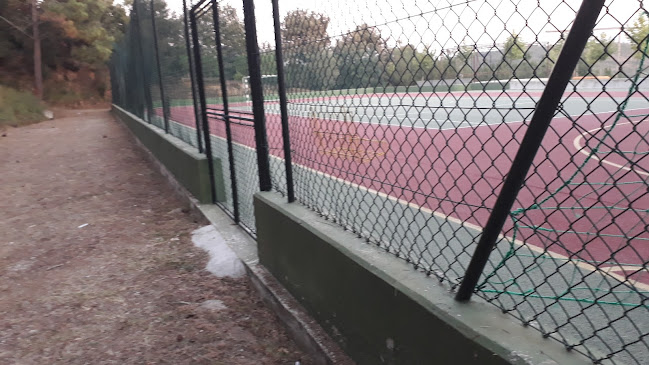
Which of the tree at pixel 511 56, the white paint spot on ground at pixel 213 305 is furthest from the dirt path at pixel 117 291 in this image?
the tree at pixel 511 56

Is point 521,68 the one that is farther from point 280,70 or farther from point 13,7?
point 13,7

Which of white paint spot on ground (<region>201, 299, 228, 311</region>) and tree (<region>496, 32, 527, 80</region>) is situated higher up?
tree (<region>496, 32, 527, 80</region>)

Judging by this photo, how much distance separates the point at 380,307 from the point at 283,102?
62.3 inches

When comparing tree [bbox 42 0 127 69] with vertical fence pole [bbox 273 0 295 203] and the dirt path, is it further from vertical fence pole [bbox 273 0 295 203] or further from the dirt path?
vertical fence pole [bbox 273 0 295 203]

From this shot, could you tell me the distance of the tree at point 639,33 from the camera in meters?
1.22

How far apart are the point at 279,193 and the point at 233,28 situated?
1.66 meters

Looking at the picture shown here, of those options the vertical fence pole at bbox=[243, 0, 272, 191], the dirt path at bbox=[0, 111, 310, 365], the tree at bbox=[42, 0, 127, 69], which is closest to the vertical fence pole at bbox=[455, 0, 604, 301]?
the dirt path at bbox=[0, 111, 310, 365]

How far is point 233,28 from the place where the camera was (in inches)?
164

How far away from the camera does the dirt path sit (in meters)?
3.05

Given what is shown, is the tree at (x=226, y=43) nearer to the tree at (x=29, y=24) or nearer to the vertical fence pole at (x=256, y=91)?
the vertical fence pole at (x=256, y=91)

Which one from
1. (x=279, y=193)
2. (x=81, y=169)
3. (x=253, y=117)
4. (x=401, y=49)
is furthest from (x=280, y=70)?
(x=81, y=169)

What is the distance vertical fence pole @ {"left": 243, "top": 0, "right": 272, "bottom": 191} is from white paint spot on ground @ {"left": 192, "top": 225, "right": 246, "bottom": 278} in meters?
0.95

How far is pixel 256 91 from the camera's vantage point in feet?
11.3

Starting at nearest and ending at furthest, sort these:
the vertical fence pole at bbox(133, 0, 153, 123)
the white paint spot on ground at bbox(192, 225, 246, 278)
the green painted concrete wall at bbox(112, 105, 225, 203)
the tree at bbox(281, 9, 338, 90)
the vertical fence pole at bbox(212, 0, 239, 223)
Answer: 1. the tree at bbox(281, 9, 338, 90)
2. the white paint spot on ground at bbox(192, 225, 246, 278)
3. the vertical fence pole at bbox(212, 0, 239, 223)
4. the green painted concrete wall at bbox(112, 105, 225, 203)
5. the vertical fence pole at bbox(133, 0, 153, 123)
